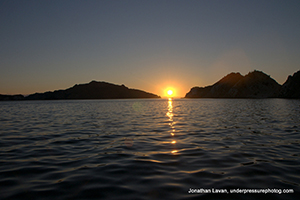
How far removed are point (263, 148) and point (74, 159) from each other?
9.90 metres

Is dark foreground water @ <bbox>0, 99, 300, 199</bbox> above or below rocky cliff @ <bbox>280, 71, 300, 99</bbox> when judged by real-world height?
below

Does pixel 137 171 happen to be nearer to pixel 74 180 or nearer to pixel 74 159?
pixel 74 180

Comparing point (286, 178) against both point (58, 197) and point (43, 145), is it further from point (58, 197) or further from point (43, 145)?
point (43, 145)

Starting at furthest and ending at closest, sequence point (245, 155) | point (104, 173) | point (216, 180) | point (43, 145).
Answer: point (43, 145), point (245, 155), point (104, 173), point (216, 180)

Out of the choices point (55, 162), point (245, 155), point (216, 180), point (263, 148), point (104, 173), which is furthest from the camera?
point (263, 148)

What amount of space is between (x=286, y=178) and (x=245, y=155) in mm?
2728

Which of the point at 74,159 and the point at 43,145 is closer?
the point at 74,159

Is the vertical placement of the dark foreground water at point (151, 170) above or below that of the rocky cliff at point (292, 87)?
below

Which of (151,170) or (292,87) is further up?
(292,87)

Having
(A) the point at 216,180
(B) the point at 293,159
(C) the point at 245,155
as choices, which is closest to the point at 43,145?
(A) the point at 216,180

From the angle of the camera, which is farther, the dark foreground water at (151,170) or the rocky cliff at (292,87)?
the rocky cliff at (292,87)

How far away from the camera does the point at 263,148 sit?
1010 cm

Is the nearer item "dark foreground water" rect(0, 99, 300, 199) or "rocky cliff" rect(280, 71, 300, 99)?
"dark foreground water" rect(0, 99, 300, 199)

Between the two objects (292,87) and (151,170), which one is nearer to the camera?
(151,170)
